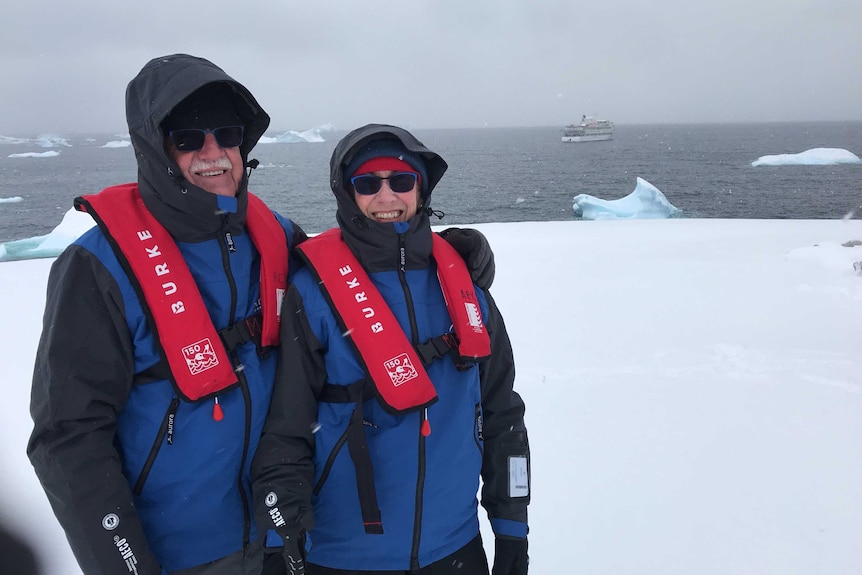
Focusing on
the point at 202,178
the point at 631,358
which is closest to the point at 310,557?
the point at 202,178

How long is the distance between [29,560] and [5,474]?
713mm

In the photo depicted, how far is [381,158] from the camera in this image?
164 cm

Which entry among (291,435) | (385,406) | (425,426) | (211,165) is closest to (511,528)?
(425,426)

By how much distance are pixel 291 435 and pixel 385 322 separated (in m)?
0.41

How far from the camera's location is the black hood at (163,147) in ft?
4.58

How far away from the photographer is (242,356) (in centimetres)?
151

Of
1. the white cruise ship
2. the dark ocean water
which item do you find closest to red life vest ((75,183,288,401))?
the dark ocean water

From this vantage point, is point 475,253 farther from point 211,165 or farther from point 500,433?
point 211,165

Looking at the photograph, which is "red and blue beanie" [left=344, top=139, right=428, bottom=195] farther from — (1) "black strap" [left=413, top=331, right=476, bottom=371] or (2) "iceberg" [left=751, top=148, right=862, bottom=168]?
(2) "iceberg" [left=751, top=148, right=862, bottom=168]

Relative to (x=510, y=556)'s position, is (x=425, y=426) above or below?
above

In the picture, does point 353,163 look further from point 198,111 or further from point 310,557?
point 310,557

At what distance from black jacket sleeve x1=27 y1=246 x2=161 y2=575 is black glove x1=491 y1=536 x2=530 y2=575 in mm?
990

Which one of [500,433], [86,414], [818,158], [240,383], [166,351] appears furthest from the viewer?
[818,158]

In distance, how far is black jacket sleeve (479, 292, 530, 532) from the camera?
1.68m
